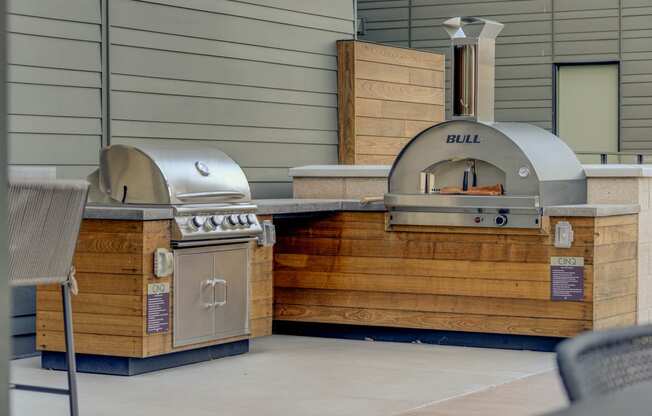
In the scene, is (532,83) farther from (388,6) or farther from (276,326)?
(276,326)

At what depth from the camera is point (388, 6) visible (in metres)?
16.9

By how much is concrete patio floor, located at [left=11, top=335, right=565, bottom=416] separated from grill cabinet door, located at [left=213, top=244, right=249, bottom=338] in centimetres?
20

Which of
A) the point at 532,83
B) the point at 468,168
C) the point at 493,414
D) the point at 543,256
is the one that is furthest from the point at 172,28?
the point at 532,83

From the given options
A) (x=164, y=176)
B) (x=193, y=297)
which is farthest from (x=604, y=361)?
(x=193, y=297)

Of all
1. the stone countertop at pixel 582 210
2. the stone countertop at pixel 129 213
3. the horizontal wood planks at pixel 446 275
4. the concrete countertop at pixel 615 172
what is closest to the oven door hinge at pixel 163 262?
the stone countertop at pixel 129 213

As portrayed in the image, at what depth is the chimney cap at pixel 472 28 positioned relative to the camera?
7.86 meters

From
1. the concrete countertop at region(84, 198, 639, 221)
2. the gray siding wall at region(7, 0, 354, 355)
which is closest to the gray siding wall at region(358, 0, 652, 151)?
the gray siding wall at region(7, 0, 354, 355)

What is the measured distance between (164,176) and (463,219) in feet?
6.47

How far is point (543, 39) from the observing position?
16.2m

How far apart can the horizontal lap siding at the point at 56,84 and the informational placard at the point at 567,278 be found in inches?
111

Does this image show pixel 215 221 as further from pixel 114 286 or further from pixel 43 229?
pixel 43 229

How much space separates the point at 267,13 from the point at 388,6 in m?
7.82

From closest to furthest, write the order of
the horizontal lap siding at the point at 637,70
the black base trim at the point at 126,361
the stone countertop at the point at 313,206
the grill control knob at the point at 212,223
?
the black base trim at the point at 126,361 < the grill control knob at the point at 212,223 < the stone countertop at the point at 313,206 < the horizontal lap siding at the point at 637,70

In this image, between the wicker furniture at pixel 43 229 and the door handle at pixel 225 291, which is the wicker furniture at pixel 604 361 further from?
the door handle at pixel 225 291
